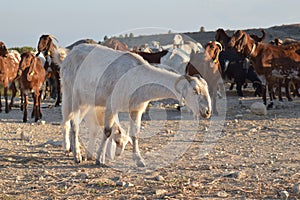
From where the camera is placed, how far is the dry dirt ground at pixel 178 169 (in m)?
6.45

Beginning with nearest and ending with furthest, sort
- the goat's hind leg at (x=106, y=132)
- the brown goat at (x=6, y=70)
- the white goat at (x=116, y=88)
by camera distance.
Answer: the white goat at (x=116, y=88) → the goat's hind leg at (x=106, y=132) → the brown goat at (x=6, y=70)

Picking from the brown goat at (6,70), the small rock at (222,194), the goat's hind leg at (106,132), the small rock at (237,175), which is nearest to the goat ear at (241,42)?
the brown goat at (6,70)

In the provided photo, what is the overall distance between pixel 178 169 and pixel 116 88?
1469 millimetres

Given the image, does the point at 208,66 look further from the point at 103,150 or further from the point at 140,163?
the point at 140,163

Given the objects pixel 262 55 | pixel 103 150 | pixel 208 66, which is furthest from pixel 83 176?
pixel 262 55

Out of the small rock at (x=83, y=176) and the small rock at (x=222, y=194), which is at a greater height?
the small rock at (x=222, y=194)

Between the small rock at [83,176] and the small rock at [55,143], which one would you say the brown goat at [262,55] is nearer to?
the small rock at [55,143]

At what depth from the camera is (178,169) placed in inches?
303

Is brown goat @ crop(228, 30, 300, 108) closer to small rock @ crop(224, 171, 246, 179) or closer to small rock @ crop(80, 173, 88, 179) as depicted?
small rock @ crop(224, 171, 246, 179)

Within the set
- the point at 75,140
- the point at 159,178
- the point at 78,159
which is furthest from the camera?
the point at 75,140

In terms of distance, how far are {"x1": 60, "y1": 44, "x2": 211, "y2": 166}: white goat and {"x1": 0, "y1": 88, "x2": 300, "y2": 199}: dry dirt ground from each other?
0.60 meters

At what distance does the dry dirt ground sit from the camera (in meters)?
6.45

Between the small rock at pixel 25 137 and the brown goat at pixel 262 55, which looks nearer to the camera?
the small rock at pixel 25 137

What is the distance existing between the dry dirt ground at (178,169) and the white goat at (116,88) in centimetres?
60
